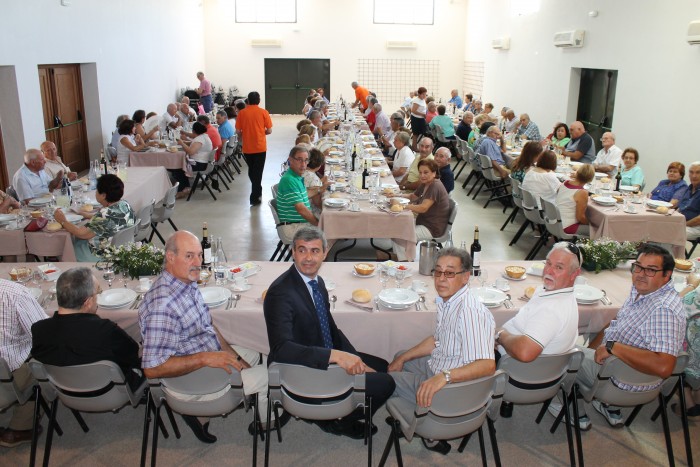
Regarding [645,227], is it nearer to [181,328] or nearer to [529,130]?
[181,328]

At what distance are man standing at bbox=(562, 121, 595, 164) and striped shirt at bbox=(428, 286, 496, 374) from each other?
6816 mm

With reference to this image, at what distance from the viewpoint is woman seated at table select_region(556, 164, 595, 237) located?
19.3ft

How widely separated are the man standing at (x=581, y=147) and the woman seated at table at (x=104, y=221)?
6541 mm

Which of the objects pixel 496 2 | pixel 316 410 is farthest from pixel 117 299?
pixel 496 2

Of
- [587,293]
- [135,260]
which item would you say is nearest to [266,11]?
[135,260]

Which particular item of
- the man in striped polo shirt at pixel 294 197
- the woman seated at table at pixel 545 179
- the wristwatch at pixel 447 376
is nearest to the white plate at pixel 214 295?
the wristwatch at pixel 447 376

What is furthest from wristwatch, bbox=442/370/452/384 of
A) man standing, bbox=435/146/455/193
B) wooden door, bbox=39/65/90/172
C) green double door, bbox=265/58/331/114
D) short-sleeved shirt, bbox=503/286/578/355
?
green double door, bbox=265/58/331/114

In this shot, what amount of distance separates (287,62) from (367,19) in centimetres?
297

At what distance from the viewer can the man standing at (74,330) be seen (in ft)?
9.36

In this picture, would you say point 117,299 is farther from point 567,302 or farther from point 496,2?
point 496,2

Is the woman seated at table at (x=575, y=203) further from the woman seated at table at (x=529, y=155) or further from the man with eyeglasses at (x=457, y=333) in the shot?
the man with eyeglasses at (x=457, y=333)

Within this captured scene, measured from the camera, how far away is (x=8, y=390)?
306cm

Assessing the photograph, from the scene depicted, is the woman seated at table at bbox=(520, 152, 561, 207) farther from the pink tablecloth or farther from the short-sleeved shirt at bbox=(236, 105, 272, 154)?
the short-sleeved shirt at bbox=(236, 105, 272, 154)

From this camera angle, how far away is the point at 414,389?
10.4 feet
